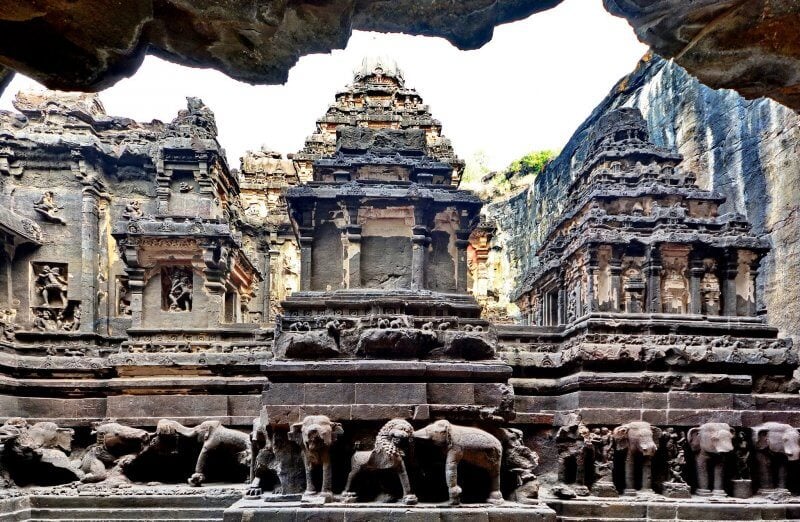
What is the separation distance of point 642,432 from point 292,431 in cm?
561

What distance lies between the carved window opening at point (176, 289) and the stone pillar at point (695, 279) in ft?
42.1

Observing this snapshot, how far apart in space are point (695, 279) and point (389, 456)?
11582mm

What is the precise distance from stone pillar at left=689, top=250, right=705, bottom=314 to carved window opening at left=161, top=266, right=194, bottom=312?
42.1 ft

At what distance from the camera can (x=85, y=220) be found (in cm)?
1578

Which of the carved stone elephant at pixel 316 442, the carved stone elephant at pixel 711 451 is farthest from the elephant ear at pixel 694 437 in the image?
the carved stone elephant at pixel 316 442

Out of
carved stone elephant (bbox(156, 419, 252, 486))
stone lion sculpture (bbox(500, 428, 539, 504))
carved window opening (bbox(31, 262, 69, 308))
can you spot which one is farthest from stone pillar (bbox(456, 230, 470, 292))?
carved window opening (bbox(31, 262, 69, 308))

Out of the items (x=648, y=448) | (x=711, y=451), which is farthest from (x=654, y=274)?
(x=648, y=448)

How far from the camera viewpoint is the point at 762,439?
8.50 meters

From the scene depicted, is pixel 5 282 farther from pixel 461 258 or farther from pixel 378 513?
pixel 378 513

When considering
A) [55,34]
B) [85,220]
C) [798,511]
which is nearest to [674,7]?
[55,34]

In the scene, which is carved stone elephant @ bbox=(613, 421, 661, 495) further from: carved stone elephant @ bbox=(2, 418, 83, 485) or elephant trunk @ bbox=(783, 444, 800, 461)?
carved stone elephant @ bbox=(2, 418, 83, 485)

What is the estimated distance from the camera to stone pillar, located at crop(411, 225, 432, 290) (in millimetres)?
11617

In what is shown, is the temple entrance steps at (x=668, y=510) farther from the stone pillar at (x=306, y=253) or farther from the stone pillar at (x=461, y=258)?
the stone pillar at (x=306, y=253)

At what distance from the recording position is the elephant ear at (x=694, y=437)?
28.1ft
